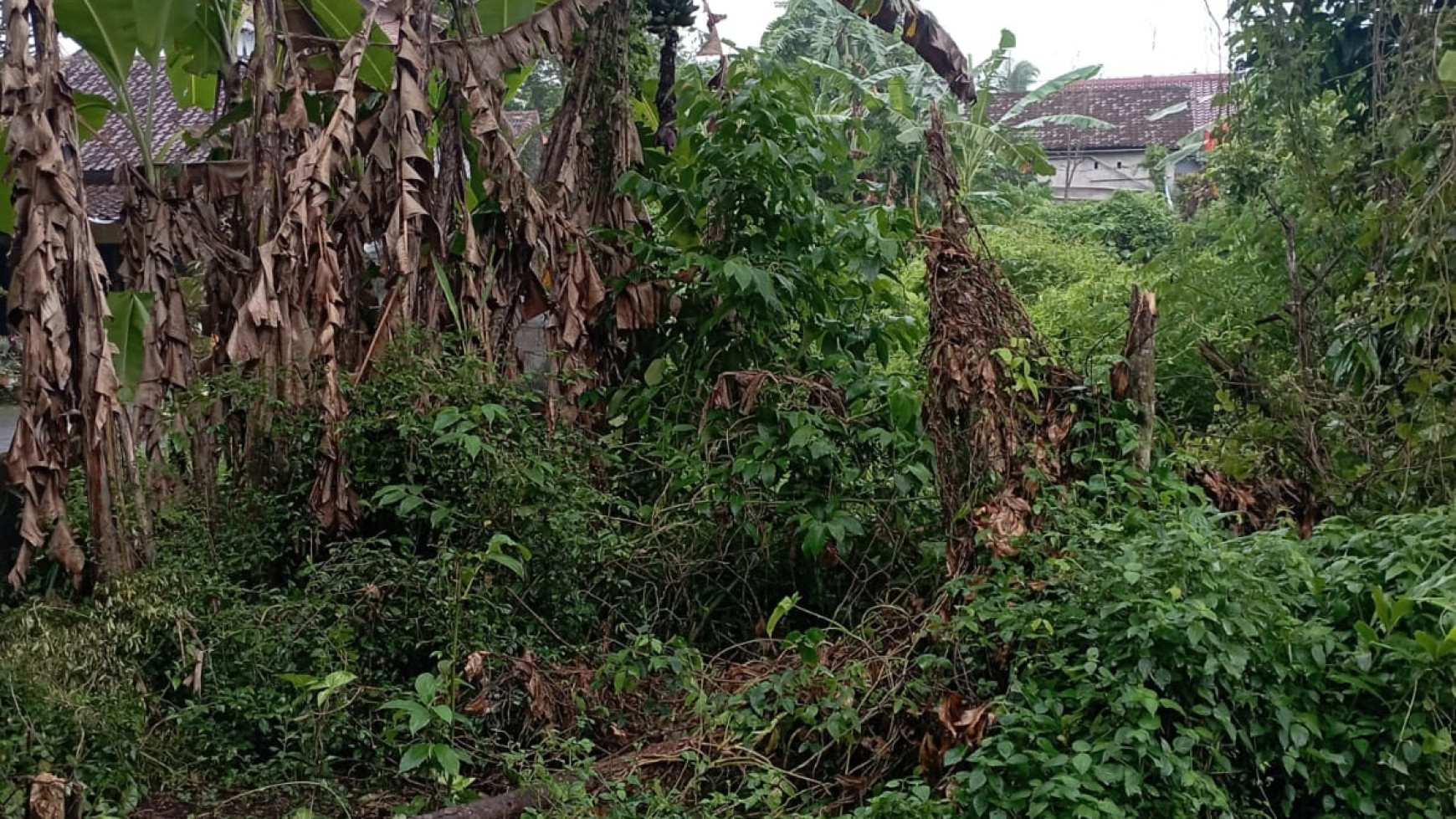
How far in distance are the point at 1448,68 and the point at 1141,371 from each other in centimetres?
156

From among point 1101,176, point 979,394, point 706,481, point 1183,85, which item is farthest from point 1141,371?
point 1183,85

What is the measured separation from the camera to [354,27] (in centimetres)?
608

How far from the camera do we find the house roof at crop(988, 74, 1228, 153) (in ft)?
83.9

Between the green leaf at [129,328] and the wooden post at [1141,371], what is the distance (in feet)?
12.6

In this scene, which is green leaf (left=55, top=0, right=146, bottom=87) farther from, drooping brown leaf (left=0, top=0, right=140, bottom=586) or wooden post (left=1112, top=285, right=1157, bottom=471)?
wooden post (left=1112, top=285, right=1157, bottom=471)

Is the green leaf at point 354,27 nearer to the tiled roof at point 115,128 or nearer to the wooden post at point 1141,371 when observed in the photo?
the wooden post at point 1141,371

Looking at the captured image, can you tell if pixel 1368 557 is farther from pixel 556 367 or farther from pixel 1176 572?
pixel 556 367

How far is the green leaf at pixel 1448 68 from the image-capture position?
4426 mm

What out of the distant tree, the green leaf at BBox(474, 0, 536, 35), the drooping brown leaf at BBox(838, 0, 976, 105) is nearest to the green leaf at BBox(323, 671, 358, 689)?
the green leaf at BBox(474, 0, 536, 35)

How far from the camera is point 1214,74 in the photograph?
6297mm

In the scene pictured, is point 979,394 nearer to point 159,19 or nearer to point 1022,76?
point 159,19

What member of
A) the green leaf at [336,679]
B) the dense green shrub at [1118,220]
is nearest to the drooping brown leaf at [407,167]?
the green leaf at [336,679]

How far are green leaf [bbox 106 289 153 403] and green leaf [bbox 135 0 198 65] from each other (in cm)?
101

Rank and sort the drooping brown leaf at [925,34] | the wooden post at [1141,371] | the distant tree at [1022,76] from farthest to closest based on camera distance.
Answer: the distant tree at [1022,76] < the drooping brown leaf at [925,34] < the wooden post at [1141,371]
